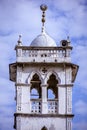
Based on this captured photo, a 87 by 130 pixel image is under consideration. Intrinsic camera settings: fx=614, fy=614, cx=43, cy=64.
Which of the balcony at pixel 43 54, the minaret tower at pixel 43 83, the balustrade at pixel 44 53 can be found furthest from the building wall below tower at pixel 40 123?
the balustrade at pixel 44 53

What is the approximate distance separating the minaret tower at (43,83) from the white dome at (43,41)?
55mm

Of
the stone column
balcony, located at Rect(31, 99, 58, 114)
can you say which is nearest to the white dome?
the stone column

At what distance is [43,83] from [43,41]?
2.65 metres

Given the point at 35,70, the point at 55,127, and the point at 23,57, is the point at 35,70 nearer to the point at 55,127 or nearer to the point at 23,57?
the point at 23,57

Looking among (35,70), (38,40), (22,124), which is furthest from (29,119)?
(38,40)

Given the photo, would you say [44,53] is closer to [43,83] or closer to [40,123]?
[43,83]

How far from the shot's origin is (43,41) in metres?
33.8

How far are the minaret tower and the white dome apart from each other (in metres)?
0.05

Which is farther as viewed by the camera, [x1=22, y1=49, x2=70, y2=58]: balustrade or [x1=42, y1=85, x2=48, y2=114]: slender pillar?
[x1=22, y1=49, x2=70, y2=58]: balustrade

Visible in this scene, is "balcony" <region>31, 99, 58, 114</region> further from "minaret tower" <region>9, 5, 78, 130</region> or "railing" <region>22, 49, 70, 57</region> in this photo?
"railing" <region>22, 49, 70, 57</region>

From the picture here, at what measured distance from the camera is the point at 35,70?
107 ft

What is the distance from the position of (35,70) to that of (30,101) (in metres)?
1.73

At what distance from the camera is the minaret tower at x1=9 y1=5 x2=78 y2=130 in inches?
1241

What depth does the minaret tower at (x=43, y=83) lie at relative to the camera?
3152 cm
